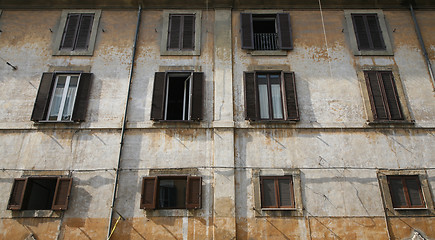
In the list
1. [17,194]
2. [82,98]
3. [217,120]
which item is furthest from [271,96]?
[17,194]

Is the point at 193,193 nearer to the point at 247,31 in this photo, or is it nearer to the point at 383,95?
the point at 247,31

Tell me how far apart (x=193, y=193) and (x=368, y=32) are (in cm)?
810

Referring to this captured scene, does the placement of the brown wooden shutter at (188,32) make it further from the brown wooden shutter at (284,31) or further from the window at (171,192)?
the window at (171,192)

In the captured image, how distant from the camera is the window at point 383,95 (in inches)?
396

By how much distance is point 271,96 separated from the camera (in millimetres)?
10500

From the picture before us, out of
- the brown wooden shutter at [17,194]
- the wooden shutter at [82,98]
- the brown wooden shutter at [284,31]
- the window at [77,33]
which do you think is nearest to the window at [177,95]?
the wooden shutter at [82,98]

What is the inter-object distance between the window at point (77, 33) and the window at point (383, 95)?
30.1 feet

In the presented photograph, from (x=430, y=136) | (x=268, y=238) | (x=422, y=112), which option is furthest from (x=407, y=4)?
(x=268, y=238)

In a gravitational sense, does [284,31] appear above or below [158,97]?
above

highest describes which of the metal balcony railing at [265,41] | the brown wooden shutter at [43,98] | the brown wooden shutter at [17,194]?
the metal balcony railing at [265,41]

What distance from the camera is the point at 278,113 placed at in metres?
10.3

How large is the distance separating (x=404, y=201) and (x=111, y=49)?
395 inches

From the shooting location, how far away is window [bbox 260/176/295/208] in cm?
908

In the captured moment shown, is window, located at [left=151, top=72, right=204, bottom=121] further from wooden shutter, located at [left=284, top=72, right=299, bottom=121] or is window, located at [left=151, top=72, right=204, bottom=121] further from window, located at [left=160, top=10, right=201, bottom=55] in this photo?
wooden shutter, located at [left=284, top=72, right=299, bottom=121]
